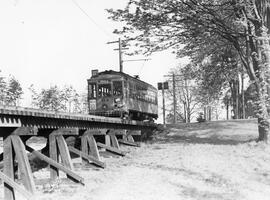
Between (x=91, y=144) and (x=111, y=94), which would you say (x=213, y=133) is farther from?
(x=91, y=144)

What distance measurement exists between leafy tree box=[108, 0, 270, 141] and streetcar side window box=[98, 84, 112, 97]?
4.32 m

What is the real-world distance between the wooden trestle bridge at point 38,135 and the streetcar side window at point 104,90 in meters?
4.90

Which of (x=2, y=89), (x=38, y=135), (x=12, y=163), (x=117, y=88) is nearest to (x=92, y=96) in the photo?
(x=117, y=88)

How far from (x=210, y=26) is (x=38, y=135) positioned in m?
10.6

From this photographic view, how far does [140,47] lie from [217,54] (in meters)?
6.58

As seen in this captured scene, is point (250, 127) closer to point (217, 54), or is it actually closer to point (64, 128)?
point (217, 54)

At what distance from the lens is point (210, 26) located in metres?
19.0

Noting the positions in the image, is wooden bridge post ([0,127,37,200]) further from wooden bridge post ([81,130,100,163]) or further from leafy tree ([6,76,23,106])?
leafy tree ([6,76,23,106])

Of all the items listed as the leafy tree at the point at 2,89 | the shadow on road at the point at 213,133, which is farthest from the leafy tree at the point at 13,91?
the shadow on road at the point at 213,133

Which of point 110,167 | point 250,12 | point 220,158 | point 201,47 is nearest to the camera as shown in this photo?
point 110,167

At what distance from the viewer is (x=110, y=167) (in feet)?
51.2

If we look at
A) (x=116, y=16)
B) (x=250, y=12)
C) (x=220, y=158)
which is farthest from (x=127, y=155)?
(x=250, y=12)

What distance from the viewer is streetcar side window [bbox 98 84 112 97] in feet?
78.0

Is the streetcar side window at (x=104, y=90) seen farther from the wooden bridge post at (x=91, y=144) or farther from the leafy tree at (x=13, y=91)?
the leafy tree at (x=13, y=91)
